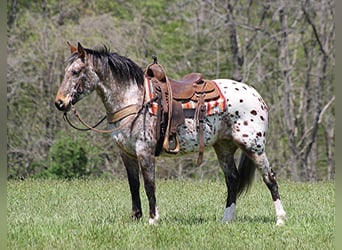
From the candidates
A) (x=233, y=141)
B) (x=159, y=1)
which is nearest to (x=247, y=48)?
(x=159, y=1)

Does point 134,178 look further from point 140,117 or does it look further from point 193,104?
point 193,104

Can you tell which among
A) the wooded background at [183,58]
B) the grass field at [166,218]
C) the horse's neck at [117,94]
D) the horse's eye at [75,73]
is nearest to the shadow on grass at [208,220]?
the grass field at [166,218]

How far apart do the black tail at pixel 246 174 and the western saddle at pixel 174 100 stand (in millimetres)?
687

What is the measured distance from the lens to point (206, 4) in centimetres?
2312

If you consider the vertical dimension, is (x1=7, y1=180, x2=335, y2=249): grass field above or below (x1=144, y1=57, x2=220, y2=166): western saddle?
below

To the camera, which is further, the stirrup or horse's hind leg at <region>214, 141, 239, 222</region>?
horse's hind leg at <region>214, 141, 239, 222</region>

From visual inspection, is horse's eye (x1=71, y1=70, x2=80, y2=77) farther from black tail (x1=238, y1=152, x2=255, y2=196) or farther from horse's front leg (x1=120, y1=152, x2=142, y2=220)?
black tail (x1=238, y1=152, x2=255, y2=196)

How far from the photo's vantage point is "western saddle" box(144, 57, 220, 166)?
22.9ft

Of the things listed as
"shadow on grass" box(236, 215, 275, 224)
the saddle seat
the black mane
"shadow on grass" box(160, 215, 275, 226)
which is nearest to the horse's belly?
the saddle seat

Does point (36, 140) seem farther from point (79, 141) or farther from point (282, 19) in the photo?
point (282, 19)

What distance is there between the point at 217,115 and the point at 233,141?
14.2 inches

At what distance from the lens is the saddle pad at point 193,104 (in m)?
6.99

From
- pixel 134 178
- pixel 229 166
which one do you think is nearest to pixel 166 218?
pixel 134 178

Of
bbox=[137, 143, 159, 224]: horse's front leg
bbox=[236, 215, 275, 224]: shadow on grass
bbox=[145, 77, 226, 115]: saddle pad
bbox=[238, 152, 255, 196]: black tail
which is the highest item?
bbox=[145, 77, 226, 115]: saddle pad
